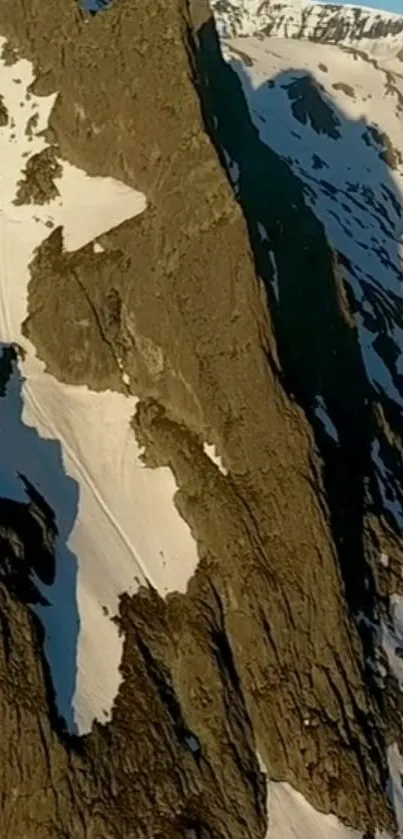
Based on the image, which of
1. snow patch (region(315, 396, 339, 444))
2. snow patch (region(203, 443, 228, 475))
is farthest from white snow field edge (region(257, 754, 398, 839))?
snow patch (region(315, 396, 339, 444))

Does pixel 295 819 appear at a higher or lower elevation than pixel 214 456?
lower

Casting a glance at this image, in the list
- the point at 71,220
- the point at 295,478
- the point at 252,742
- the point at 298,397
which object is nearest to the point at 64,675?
the point at 252,742

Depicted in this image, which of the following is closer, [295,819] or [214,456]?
[295,819]

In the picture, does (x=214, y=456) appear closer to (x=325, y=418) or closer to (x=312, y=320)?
(x=325, y=418)

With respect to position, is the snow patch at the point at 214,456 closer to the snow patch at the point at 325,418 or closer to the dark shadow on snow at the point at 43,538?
the dark shadow on snow at the point at 43,538

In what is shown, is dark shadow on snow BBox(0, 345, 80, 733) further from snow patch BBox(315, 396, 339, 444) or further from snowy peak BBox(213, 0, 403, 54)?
snowy peak BBox(213, 0, 403, 54)

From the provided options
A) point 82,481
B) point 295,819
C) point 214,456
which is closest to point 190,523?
point 214,456
